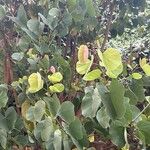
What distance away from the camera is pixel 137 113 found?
34.7 inches

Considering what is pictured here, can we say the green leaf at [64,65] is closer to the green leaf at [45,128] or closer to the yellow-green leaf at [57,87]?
the yellow-green leaf at [57,87]

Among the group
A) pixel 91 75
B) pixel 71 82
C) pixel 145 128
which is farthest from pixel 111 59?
pixel 71 82

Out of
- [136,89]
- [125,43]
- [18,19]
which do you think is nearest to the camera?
[136,89]

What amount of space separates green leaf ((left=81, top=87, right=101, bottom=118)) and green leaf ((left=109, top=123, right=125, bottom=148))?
6 centimetres

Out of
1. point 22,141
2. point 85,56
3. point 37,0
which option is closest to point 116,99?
point 85,56

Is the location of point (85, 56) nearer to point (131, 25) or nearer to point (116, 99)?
point (116, 99)

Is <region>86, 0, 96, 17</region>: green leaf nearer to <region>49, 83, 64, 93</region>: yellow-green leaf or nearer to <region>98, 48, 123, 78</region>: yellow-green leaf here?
<region>49, 83, 64, 93</region>: yellow-green leaf

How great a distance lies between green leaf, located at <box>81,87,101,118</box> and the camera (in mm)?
832

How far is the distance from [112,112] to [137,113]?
0.09m

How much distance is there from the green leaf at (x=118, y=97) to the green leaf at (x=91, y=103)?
40 mm

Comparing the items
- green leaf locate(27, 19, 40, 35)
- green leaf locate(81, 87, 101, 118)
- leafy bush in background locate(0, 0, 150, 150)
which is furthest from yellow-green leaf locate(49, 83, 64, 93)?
green leaf locate(27, 19, 40, 35)

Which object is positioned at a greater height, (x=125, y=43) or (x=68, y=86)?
(x=68, y=86)

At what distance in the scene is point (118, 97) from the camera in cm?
81

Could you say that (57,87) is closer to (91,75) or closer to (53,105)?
(53,105)
